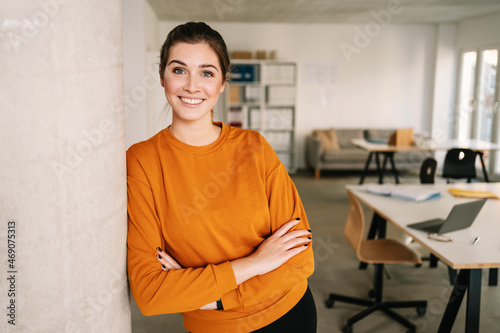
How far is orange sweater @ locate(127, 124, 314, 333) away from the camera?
1146 mm

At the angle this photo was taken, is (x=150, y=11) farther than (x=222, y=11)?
No

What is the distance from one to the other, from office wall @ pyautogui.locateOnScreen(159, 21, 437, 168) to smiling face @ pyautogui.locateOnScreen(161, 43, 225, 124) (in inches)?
304

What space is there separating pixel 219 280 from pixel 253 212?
0.76ft

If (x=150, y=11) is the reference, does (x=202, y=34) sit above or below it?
below

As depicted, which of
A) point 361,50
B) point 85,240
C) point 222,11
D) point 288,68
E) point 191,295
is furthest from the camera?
point 361,50

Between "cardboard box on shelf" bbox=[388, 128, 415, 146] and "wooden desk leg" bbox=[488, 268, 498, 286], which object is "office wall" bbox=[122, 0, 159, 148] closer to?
"cardboard box on shelf" bbox=[388, 128, 415, 146]

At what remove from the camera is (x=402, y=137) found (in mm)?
6598

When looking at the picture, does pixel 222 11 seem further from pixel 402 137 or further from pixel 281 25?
pixel 402 137

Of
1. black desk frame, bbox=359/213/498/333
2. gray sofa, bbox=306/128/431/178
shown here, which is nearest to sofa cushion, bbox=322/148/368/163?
gray sofa, bbox=306/128/431/178

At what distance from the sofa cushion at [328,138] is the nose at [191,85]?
743 cm

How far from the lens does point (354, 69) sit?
8969 millimetres

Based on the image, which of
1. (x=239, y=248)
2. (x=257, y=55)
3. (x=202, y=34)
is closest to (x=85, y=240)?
(x=239, y=248)

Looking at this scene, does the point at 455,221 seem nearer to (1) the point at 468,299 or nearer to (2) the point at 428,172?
(1) the point at 468,299

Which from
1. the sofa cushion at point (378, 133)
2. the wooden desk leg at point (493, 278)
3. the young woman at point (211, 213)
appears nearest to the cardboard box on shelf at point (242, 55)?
the sofa cushion at point (378, 133)
